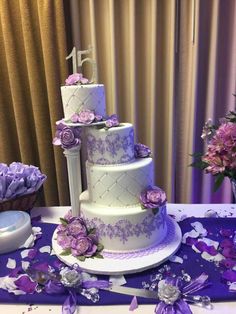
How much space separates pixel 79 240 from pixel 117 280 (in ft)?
0.58

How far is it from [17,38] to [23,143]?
58 centimetres

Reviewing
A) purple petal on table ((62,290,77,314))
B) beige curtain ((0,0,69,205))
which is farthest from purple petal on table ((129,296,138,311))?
beige curtain ((0,0,69,205))

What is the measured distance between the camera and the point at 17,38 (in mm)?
1502

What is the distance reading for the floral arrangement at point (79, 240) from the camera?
2.89ft

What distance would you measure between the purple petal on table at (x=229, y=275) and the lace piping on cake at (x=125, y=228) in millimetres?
245

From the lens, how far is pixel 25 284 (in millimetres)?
787

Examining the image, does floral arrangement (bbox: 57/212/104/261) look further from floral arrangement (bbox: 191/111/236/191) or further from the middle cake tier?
floral arrangement (bbox: 191/111/236/191)

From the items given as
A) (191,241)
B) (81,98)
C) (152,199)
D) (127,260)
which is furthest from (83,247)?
(81,98)

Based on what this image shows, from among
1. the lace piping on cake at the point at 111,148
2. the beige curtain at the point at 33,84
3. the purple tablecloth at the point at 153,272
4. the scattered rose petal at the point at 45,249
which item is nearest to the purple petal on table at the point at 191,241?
the purple tablecloth at the point at 153,272

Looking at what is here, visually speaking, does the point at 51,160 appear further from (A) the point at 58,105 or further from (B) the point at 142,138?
(B) the point at 142,138

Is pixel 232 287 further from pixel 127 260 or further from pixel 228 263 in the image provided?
pixel 127 260

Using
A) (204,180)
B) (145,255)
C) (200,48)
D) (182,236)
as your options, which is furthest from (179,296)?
(200,48)

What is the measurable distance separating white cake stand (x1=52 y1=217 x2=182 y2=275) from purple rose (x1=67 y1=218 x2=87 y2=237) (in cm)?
7

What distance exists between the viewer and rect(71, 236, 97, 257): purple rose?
0.88 m
